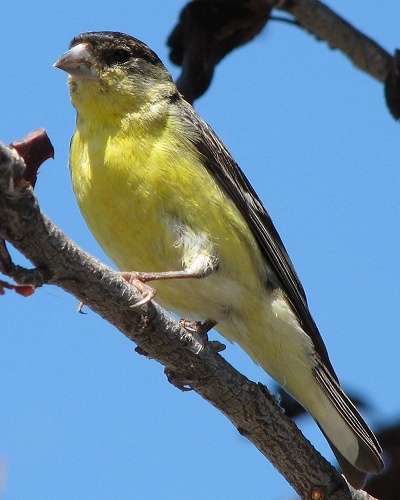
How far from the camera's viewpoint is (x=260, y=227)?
5488 millimetres

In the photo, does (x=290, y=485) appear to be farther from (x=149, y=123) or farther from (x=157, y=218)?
(x=149, y=123)

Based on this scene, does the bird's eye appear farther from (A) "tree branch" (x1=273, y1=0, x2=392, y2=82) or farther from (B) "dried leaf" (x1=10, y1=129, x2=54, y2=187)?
(B) "dried leaf" (x1=10, y1=129, x2=54, y2=187)

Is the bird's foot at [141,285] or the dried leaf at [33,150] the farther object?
the bird's foot at [141,285]

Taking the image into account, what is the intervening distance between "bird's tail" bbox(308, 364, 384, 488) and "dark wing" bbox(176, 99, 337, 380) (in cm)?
16

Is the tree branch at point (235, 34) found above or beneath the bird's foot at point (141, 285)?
above

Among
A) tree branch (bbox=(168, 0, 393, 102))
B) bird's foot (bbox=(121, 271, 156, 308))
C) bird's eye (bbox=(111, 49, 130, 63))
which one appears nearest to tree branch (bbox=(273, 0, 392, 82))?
tree branch (bbox=(168, 0, 393, 102))

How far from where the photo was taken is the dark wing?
544cm

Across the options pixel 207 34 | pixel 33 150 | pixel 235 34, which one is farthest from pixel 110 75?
pixel 33 150

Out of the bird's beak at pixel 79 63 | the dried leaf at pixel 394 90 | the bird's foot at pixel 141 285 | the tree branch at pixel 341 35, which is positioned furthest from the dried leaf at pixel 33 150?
the tree branch at pixel 341 35

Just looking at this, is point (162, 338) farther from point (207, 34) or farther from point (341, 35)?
point (341, 35)

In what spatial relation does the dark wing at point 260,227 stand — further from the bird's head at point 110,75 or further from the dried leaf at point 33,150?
the dried leaf at point 33,150

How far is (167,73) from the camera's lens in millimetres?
6070

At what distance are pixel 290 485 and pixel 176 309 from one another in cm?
119

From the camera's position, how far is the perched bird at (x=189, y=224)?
4.86m
